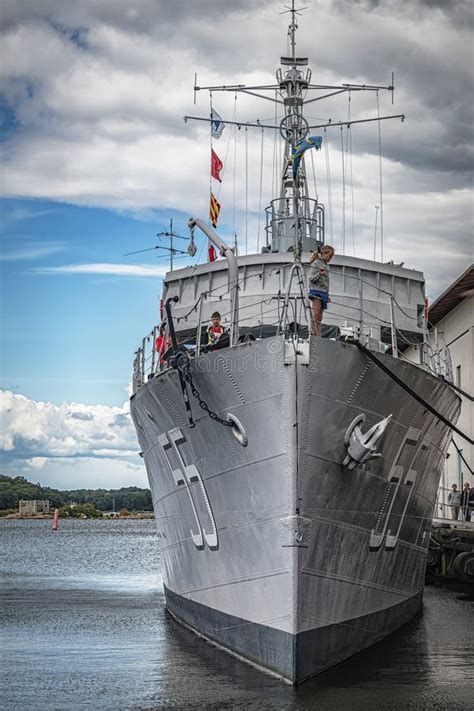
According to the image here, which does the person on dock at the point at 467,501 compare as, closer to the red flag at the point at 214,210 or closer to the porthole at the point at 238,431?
the red flag at the point at 214,210

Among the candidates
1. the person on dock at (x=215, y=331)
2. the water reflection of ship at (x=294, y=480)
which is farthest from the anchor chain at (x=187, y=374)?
the person on dock at (x=215, y=331)

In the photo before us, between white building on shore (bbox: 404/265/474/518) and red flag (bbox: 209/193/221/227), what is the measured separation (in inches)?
312

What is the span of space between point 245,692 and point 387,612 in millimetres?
3320

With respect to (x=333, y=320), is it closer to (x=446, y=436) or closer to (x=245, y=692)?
(x=446, y=436)

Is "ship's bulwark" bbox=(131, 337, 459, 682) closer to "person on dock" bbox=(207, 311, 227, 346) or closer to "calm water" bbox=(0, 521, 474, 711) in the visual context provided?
"calm water" bbox=(0, 521, 474, 711)

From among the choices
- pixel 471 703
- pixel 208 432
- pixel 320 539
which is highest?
pixel 208 432

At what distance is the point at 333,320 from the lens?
46.6 feet

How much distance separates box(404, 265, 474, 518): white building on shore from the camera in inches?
976

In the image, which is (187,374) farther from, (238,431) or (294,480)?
(294,480)

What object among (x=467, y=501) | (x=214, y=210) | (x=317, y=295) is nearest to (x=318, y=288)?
(x=317, y=295)

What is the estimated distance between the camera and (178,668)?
37.1 ft

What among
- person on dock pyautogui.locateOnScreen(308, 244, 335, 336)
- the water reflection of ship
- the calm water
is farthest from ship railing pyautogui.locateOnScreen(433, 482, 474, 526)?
person on dock pyautogui.locateOnScreen(308, 244, 335, 336)

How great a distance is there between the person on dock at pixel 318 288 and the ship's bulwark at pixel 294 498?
2.25 ft

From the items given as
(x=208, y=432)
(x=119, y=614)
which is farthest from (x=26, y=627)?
(x=208, y=432)
